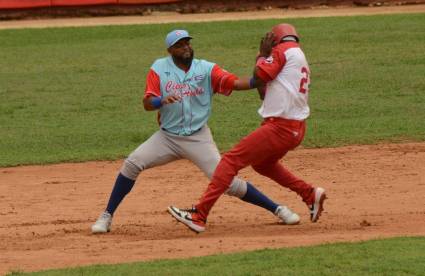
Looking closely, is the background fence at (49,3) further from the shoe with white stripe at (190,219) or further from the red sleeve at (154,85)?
the shoe with white stripe at (190,219)

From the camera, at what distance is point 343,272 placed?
8.32 meters

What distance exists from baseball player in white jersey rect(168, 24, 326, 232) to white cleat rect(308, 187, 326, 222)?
54cm

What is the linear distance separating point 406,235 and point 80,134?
709cm

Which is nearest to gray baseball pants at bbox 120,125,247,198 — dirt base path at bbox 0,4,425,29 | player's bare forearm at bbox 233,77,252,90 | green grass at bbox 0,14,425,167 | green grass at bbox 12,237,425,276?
player's bare forearm at bbox 233,77,252,90

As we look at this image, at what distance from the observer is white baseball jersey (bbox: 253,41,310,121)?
9.82 metres

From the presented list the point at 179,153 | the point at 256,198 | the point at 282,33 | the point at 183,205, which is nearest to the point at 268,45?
the point at 282,33

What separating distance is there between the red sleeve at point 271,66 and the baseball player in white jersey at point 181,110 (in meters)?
0.26

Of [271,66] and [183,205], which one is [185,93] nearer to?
[271,66]

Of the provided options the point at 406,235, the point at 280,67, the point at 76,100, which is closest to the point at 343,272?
the point at 406,235

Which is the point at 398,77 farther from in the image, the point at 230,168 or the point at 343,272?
the point at 343,272

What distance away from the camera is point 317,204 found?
10383mm

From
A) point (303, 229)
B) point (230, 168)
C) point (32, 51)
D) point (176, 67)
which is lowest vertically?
point (32, 51)

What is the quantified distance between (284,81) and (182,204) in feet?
8.49

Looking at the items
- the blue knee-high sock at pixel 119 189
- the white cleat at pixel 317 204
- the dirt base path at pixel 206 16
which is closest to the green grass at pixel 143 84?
the dirt base path at pixel 206 16
